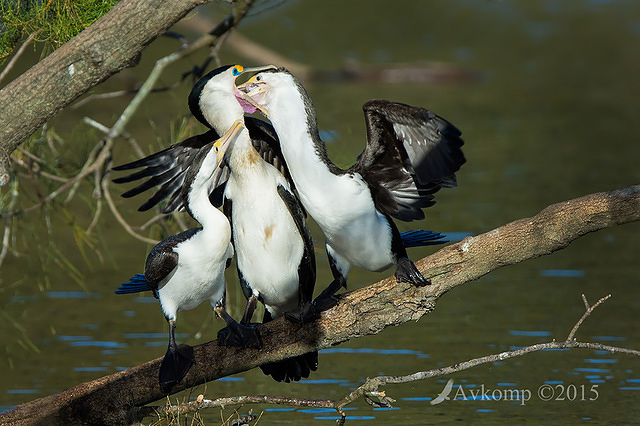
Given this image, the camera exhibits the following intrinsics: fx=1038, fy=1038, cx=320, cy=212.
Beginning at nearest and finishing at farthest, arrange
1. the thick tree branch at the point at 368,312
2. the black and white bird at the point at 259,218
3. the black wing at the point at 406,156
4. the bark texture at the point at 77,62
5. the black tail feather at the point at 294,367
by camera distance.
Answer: the bark texture at the point at 77,62, the thick tree branch at the point at 368,312, the black wing at the point at 406,156, the black and white bird at the point at 259,218, the black tail feather at the point at 294,367

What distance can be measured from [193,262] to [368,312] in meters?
0.85

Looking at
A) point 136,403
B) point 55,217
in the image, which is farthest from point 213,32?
point 55,217

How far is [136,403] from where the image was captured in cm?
485

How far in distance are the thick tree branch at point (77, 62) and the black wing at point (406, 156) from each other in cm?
98

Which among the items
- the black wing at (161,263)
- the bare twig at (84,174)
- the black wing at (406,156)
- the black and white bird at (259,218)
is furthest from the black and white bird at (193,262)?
the bare twig at (84,174)

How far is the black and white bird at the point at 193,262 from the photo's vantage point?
4797 millimetres

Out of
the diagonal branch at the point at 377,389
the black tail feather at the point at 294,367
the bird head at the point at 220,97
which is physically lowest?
the black tail feather at the point at 294,367

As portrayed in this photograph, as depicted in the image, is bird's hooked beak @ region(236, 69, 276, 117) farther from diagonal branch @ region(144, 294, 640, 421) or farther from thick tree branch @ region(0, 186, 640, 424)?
diagonal branch @ region(144, 294, 640, 421)

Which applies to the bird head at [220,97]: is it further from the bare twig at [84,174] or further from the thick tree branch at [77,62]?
the bare twig at [84,174]

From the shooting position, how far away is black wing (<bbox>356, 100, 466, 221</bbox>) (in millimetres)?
4629

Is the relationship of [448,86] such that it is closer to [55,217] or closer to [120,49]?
[55,217]

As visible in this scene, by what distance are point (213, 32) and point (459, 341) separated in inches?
103

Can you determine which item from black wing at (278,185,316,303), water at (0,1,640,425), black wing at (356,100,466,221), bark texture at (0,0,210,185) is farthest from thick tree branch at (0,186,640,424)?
bark texture at (0,0,210,185)

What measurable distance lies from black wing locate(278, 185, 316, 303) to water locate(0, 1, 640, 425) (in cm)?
76
